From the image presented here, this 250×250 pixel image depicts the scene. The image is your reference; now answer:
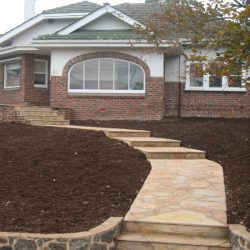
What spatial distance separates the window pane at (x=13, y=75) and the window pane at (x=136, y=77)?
5.75 m

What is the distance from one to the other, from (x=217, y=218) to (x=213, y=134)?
709cm

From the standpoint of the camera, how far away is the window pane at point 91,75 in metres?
17.0

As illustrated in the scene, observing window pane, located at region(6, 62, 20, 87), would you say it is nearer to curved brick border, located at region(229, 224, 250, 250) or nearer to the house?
the house

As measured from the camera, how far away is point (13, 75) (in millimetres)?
20094

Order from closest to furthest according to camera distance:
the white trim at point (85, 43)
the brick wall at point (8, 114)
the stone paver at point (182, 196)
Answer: the stone paver at point (182, 196) < the brick wall at point (8, 114) < the white trim at point (85, 43)

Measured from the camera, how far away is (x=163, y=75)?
658 inches

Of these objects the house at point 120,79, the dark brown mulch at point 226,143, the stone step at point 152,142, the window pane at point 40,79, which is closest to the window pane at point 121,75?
the house at point 120,79

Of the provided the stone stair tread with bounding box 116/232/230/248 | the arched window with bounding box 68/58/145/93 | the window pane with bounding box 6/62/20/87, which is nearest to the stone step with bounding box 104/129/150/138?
the arched window with bounding box 68/58/145/93

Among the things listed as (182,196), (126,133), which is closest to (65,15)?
(126,133)

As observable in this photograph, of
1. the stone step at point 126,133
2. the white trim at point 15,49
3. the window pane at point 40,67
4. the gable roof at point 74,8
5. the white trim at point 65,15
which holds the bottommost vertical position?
the stone step at point 126,133

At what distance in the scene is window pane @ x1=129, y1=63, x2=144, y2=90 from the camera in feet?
55.2

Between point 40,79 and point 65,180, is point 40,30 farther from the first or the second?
point 65,180

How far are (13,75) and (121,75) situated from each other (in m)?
5.91

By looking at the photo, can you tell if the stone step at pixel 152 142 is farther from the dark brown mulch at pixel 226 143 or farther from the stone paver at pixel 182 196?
the stone paver at pixel 182 196
